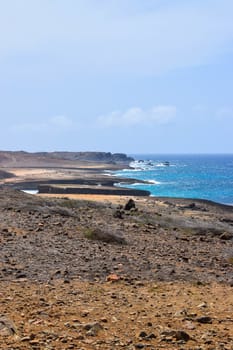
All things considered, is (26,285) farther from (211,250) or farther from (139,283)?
(211,250)

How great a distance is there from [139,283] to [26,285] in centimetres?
227

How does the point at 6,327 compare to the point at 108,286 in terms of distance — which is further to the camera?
the point at 108,286

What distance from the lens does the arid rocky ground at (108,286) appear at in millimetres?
7094

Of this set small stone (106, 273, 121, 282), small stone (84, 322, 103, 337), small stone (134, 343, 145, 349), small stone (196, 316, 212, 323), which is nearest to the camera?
small stone (134, 343, 145, 349)

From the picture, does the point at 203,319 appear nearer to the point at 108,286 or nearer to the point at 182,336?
the point at 182,336

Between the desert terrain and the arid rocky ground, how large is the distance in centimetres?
2

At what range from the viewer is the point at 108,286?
10.2 m

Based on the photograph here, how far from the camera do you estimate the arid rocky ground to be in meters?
7.09

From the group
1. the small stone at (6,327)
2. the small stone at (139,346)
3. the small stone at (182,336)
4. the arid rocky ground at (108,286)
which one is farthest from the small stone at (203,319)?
the small stone at (6,327)

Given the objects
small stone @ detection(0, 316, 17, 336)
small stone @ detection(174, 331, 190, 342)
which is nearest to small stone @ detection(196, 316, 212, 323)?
small stone @ detection(174, 331, 190, 342)

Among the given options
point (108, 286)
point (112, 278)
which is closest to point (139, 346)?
point (108, 286)

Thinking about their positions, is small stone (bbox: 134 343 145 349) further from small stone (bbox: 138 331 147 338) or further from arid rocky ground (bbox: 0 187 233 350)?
small stone (bbox: 138 331 147 338)

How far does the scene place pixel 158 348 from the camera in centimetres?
675

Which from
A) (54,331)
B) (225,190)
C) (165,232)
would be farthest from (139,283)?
(225,190)
